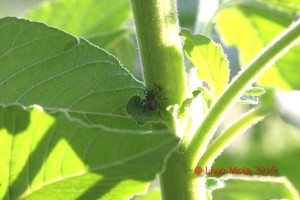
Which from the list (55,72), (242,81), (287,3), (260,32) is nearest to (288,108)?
(242,81)

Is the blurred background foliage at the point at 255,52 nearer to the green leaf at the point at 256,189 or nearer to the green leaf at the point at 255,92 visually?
the green leaf at the point at 256,189

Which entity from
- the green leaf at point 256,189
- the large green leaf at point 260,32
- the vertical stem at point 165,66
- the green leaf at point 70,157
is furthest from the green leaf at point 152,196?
the large green leaf at point 260,32

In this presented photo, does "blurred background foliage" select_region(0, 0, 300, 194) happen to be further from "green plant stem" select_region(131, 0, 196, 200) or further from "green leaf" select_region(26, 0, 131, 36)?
"green plant stem" select_region(131, 0, 196, 200)

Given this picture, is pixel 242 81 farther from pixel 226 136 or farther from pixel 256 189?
pixel 256 189

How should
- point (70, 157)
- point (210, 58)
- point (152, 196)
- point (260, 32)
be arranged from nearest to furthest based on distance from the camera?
point (70, 157) < point (210, 58) < point (152, 196) < point (260, 32)

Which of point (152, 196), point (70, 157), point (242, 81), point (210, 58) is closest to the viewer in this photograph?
point (70, 157)

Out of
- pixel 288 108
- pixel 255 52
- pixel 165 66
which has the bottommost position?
pixel 288 108

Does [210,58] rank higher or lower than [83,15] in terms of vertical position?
lower

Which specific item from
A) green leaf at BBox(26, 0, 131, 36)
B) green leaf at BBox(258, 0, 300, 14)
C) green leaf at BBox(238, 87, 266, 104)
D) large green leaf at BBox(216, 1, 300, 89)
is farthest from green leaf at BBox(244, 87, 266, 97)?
green leaf at BBox(26, 0, 131, 36)
